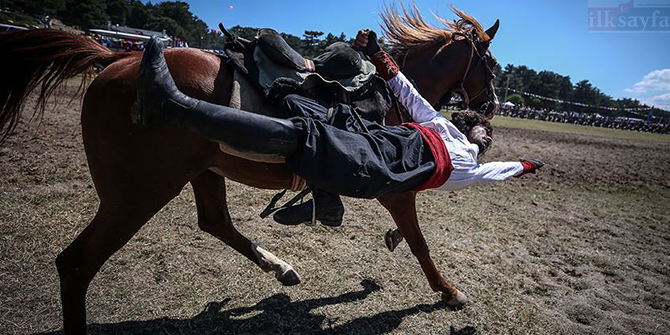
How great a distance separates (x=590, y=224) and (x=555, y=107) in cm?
8109

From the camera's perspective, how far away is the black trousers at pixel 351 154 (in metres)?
2.04

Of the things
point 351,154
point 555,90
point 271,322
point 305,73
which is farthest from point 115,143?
point 555,90

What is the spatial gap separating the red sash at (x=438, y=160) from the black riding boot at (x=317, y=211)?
620mm

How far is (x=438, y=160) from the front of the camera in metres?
2.46

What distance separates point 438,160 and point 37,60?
2.78m

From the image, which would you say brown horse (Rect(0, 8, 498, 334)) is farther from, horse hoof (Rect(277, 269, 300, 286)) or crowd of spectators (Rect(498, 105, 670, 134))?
crowd of spectators (Rect(498, 105, 670, 134))

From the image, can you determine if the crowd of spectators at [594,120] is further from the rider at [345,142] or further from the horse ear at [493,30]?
the rider at [345,142]

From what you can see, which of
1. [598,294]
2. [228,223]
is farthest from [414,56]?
[598,294]

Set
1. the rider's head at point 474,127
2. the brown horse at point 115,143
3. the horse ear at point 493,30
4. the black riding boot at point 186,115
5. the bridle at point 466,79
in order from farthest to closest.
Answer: the horse ear at point 493,30 < the bridle at point 466,79 < the rider's head at point 474,127 < the brown horse at point 115,143 < the black riding boot at point 186,115

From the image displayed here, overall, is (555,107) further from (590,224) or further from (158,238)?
(158,238)

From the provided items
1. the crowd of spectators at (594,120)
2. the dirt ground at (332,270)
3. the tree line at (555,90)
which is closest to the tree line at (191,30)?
the tree line at (555,90)

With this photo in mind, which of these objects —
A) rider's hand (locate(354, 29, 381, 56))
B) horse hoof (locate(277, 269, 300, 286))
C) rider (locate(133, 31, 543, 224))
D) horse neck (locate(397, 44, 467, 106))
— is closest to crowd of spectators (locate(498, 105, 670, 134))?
horse neck (locate(397, 44, 467, 106))

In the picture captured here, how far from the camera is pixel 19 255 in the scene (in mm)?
3186

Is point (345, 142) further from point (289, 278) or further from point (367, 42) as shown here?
point (289, 278)
